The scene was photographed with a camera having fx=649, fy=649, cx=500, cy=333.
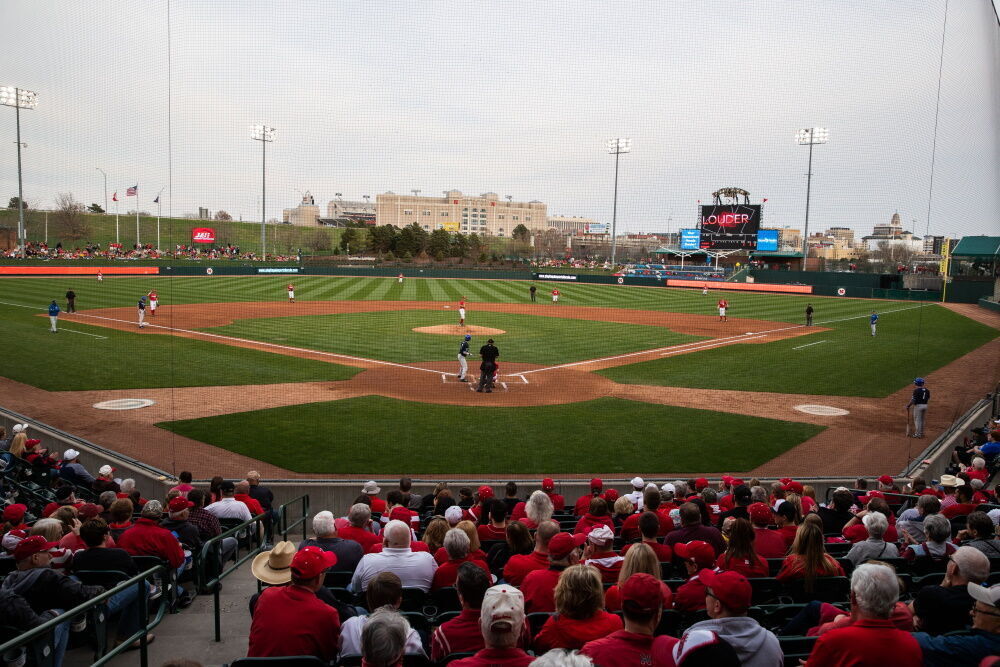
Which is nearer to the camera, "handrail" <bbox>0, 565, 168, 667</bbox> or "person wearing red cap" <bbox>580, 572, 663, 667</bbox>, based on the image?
"person wearing red cap" <bbox>580, 572, 663, 667</bbox>

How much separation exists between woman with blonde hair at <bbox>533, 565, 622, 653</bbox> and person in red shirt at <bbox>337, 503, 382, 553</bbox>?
2793 millimetres

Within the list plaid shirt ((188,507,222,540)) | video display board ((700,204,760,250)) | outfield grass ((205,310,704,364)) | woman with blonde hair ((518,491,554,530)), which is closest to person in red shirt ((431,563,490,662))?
woman with blonde hair ((518,491,554,530))

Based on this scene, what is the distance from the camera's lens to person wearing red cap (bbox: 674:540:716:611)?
427 cm

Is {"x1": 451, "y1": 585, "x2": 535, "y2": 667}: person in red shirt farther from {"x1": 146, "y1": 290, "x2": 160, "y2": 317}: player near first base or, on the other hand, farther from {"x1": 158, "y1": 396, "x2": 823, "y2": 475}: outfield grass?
{"x1": 146, "y1": 290, "x2": 160, "y2": 317}: player near first base

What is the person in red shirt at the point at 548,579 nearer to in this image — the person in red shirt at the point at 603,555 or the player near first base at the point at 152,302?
the person in red shirt at the point at 603,555

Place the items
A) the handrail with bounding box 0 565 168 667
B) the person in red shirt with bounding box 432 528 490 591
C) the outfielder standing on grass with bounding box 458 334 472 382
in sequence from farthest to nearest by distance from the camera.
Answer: the outfielder standing on grass with bounding box 458 334 472 382 → the person in red shirt with bounding box 432 528 490 591 → the handrail with bounding box 0 565 168 667

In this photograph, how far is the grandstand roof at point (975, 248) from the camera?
46.4m

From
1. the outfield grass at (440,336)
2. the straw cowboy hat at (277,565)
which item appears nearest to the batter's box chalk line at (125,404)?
the outfield grass at (440,336)

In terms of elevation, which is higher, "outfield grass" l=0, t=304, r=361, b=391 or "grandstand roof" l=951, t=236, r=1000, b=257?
"grandstand roof" l=951, t=236, r=1000, b=257

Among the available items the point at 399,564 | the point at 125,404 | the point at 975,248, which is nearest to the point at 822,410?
the point at 399,564

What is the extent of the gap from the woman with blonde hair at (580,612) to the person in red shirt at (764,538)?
9.49 ft

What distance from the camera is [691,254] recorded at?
82.1 m

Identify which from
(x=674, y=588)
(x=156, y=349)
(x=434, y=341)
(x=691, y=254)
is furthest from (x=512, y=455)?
(x=691, y=254)

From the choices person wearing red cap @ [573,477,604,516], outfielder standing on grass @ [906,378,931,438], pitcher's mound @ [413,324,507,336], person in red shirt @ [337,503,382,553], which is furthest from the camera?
pitcher's mound @ [413,324,507,336]
